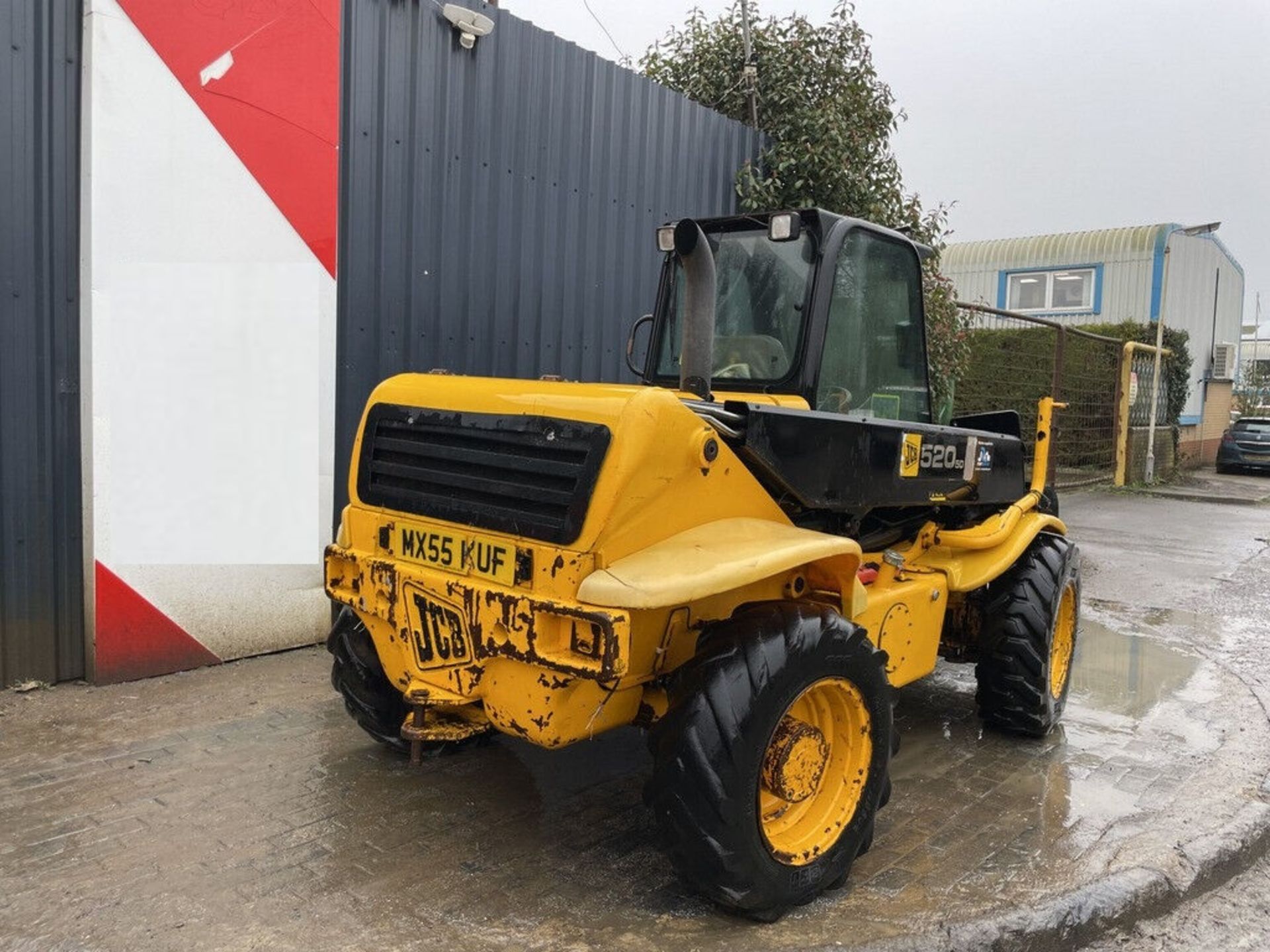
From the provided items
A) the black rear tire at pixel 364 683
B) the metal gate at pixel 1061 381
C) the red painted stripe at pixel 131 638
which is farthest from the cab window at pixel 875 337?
the metal gate at pixel 1061 381

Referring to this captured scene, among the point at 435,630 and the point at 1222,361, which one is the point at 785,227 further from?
the point at 1222,361

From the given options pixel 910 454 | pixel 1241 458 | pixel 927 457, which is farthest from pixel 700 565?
pixel 1241 458

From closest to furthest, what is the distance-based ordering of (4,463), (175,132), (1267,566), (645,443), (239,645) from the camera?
(645,443)
(4,463)
(175,132)
(239,645)
(1267,566)

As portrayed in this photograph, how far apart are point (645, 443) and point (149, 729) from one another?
2876 millimetres

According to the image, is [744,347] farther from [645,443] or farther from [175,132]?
[175,132]

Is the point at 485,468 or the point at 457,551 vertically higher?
the point at 485,468

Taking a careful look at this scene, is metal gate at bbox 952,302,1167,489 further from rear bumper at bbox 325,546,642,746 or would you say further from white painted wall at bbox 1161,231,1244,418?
rear bumper at bbox 325,546,642,746

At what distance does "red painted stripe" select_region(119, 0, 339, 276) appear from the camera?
16.3 feet

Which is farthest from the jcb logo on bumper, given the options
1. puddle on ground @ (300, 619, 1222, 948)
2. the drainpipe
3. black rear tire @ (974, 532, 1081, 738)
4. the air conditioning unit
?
the air conditioning unit

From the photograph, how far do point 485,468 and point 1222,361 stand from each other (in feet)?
97.0

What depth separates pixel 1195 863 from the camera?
3.69 m

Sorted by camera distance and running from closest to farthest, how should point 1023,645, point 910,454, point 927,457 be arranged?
point 910,454 → point 927,457 → point 1023,645

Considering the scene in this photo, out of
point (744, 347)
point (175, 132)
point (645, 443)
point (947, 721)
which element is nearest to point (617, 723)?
point (645, 443)

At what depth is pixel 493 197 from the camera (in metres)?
6.49
